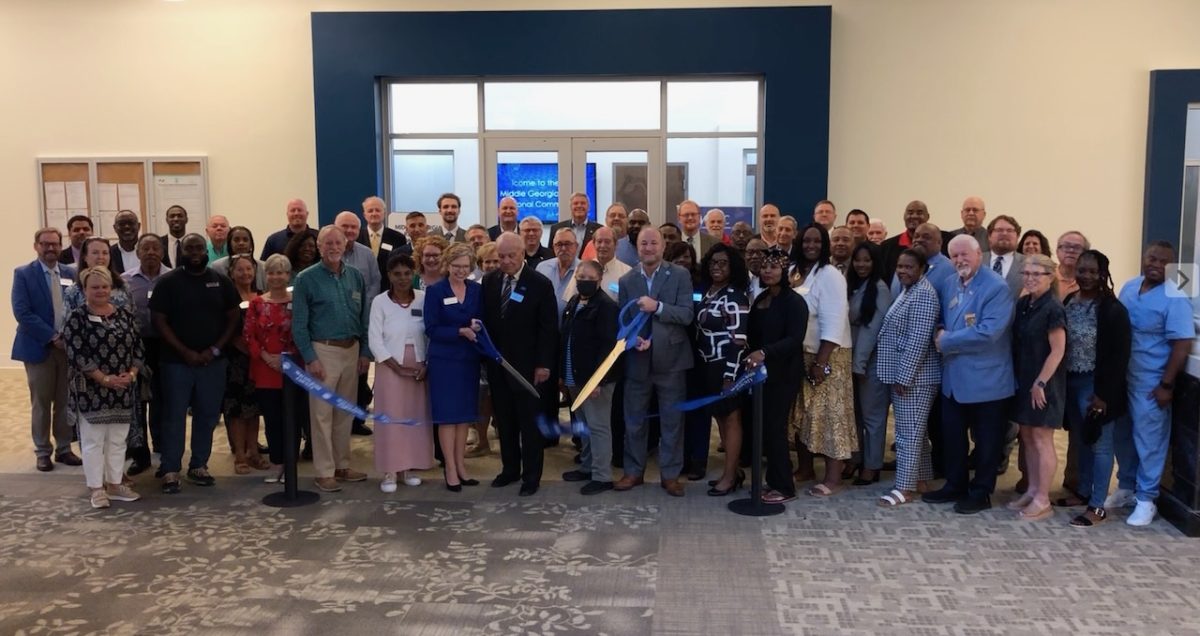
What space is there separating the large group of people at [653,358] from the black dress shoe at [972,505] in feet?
0.20

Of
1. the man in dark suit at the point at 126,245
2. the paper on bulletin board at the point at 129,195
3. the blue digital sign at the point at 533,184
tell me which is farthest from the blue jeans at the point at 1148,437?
the paper on bulletin board at the point at 129,195

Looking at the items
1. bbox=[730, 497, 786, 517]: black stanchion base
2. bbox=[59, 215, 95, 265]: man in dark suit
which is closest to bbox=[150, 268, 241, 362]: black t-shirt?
bbox=[59, 215, 95, 265]: man in dark suit

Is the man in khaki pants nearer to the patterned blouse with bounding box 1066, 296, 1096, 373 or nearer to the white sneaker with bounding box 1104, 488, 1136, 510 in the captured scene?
the patterned blouse with bounding box 1066, 296, 1096, 373

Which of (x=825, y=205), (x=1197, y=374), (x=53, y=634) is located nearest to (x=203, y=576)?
(x=53, y=634)

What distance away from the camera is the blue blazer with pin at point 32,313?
630cm

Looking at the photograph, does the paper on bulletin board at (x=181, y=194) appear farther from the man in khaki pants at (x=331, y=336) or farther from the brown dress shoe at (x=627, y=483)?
the brown dress shoe at (x=627, y=483)

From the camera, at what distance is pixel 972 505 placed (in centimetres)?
545

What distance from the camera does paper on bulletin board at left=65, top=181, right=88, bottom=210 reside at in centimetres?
1073

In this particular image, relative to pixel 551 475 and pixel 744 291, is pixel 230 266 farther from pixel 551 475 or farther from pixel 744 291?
pixel 744 291

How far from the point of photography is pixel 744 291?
5684 millimetres

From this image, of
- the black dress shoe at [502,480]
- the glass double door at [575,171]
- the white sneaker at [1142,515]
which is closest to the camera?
the white sneaker at [1142,515]

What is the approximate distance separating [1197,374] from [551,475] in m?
4.06

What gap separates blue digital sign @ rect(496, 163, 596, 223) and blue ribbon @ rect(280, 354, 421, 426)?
5157 mm

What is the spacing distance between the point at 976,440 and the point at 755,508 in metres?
1.47
